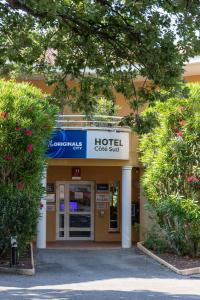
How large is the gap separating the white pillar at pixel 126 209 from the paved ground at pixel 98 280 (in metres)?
1.17

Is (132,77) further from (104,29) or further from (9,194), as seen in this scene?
(9,194)

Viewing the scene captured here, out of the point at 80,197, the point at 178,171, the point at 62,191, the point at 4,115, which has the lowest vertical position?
the point at 80,197

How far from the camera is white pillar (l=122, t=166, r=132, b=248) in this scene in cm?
2288

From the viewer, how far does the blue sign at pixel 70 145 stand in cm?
2206

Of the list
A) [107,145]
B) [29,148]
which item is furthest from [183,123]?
[29,148]

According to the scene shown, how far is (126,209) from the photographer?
2298cm

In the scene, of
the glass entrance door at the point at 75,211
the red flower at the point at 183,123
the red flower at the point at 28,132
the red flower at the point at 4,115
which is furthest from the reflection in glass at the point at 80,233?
the red flower at the point at 4,115

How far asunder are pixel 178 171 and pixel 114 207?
721 centimetres

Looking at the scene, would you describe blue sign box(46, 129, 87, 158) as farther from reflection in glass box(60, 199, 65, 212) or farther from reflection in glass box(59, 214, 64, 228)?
reflection in glass box(59, 214, 64, 228)

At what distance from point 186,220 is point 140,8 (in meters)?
10.8

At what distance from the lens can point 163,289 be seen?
1389 cm

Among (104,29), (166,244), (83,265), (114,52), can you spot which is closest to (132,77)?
(114,52)

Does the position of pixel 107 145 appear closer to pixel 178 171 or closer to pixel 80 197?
pixel 178 171

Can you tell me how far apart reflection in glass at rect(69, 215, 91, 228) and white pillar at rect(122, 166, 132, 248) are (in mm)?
3588
